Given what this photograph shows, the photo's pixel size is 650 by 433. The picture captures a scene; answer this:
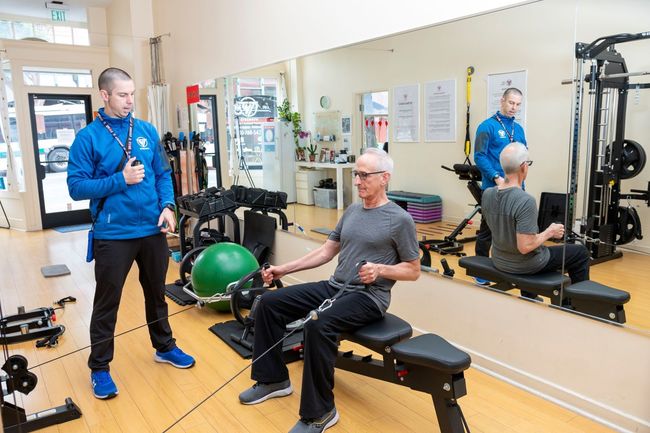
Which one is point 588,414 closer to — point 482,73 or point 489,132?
point 489,132

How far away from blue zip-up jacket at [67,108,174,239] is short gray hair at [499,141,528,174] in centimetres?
170

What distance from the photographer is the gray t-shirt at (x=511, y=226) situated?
239cm

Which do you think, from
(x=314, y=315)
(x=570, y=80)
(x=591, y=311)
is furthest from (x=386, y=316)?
(x=570, y=80)

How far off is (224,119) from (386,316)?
372 centimetres

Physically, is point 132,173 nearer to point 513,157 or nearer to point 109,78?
point 109,78

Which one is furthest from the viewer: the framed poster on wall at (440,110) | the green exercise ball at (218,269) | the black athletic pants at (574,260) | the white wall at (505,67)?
the green exercise ball at (218,269)

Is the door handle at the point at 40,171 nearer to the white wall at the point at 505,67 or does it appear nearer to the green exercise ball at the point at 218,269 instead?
the green exercise ball at the point at 218,269

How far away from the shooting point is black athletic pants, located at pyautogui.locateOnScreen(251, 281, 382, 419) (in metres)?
2.06

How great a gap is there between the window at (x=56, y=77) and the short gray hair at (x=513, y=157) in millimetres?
6405

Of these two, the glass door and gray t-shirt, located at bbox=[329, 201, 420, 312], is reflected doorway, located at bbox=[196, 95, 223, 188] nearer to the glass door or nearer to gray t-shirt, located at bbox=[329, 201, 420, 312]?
the glass door

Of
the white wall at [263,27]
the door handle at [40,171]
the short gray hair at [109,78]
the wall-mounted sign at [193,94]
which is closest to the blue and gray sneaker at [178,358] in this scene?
the short gray hair at [109,78]

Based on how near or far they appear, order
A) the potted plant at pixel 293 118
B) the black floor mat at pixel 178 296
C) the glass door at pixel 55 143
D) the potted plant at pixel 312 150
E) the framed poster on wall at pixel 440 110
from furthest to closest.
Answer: the glass door at pixel 55 143 < the potted plant at pixel 293 118 < the potted plant at pixel 312 150 < the black floor mat at pixel 178 296 < the framed poster on wall at pixel 440 110

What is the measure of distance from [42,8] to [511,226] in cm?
672

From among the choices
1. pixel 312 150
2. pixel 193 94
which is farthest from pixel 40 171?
pixel 312 150
